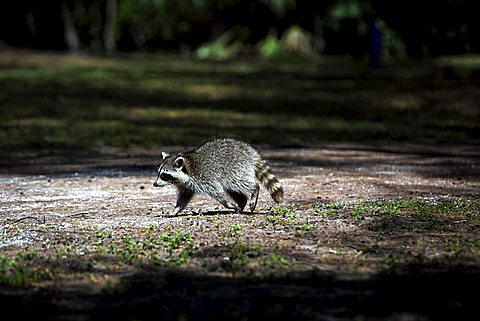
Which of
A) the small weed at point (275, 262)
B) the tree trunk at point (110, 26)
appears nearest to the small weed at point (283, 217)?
the small weed at point (275, 262)

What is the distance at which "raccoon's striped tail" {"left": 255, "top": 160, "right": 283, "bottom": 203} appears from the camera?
9797mm

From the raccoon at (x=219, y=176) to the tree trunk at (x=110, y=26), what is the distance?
4464 cm

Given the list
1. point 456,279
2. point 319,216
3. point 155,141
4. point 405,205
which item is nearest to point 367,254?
point 456,279

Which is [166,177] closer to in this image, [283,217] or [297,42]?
[283,217]

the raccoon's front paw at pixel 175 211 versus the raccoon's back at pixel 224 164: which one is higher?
the raccoon's back at pixel 224 164

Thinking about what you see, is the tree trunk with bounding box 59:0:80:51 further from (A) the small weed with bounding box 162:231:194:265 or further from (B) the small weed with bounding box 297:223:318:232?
(A) the small weed with bounding box 162:231:194:265

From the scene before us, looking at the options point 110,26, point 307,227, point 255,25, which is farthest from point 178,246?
point 110,26

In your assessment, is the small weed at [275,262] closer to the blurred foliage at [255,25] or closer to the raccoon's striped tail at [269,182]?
the raccoon's striped tail at [269,182]

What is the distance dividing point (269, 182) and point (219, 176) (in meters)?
0.51

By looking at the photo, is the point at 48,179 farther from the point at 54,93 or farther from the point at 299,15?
the point at 299,15

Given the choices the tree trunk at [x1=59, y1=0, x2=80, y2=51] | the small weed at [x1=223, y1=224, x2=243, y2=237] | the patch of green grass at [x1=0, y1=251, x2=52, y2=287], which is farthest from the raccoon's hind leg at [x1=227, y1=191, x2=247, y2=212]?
the tree trunk at [x1=59, y1=0, x2=80, y2=51]

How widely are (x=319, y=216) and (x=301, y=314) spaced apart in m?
3.30

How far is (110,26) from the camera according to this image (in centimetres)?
5788

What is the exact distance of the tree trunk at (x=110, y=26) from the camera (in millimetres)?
54312
